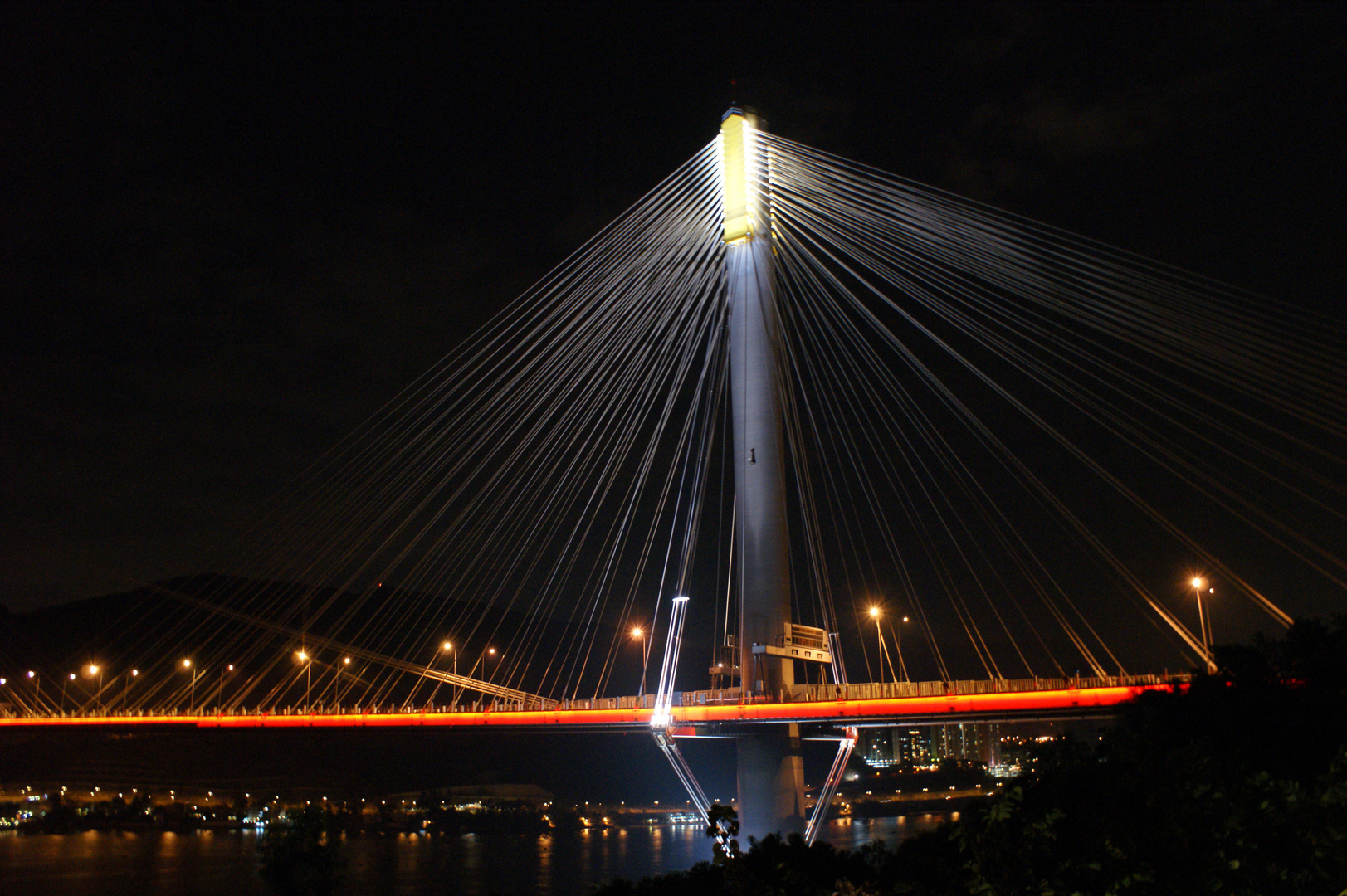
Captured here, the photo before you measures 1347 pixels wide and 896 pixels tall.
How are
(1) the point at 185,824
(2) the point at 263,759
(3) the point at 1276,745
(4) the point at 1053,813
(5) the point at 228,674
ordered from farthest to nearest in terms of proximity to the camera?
(5) the point at 228,674, (2) the point at 263,759, (1) the point at 185,824, (3) the point at 1276,745, (4) the point at 1053,813

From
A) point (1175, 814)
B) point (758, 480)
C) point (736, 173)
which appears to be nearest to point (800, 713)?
point (758, 480)

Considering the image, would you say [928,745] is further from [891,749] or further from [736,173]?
[736,173]

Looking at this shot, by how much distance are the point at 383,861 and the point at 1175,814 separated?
35.8m

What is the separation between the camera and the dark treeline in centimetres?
804

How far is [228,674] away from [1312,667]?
72.7 metres

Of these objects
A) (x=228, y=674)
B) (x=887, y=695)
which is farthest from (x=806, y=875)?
(x=228, y=674)

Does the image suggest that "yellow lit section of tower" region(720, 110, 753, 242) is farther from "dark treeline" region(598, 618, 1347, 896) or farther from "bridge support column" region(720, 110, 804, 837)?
"dark treeline" region(598, 618, 1347, 896)

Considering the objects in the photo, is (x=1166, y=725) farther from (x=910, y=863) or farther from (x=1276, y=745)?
(x=910, y=863)

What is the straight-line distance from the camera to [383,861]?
38125 millimetres

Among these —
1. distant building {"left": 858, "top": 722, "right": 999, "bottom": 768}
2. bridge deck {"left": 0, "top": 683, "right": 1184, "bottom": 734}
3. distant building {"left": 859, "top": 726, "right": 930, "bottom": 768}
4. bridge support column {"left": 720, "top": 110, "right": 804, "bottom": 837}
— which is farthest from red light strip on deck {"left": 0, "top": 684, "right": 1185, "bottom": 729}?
distant building {"left": 859, "top": 726, "right": 930, "bottom": 768}

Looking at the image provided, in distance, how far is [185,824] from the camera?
5034 centimetres

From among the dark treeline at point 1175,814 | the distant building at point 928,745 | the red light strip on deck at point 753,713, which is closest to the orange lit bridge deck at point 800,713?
the red light strip on deck at point 753,713

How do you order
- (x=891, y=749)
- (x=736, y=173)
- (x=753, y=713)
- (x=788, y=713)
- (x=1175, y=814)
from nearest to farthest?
(x=1175, y=814) < (x=788, y=713) < (x=753, y=713) < (x=736, y=173) < (x=891, y=749)

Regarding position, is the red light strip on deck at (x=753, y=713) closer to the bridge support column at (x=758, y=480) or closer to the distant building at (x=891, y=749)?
the bridge support column at (x=758, y=480)
